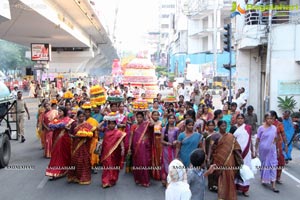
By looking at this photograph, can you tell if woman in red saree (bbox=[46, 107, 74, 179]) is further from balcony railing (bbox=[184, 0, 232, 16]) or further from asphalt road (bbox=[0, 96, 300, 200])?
balcony railing (bbox=[184, 0, 232, 16])

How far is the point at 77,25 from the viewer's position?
103 feet

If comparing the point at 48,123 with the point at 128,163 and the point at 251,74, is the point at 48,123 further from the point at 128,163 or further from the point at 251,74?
the point at 251,74

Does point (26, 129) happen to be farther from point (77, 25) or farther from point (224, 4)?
point (224, 4)

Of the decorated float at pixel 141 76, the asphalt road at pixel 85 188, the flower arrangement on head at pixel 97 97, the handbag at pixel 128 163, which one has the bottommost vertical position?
the asphalt road at pixel 85 188

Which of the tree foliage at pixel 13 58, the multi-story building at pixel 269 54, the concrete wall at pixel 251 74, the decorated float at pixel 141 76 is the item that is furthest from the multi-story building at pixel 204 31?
the tree foliage at pixel 13 58

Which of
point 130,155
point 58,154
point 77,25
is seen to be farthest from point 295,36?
point 77,25

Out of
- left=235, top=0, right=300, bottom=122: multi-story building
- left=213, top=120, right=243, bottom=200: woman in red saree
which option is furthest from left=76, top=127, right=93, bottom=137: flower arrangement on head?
left=235, top=0, right=300, bottom=122: multi-story building

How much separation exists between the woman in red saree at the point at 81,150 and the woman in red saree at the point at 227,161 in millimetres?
2555

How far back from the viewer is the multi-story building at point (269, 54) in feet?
51.5

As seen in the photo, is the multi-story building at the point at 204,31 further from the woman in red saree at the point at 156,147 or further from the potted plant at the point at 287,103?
the woman in red saree at the point at 156,147

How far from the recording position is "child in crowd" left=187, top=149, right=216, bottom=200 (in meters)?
4.66

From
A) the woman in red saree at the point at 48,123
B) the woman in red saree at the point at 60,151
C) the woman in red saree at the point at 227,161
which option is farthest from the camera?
the woman in red saree at the point at 48,123

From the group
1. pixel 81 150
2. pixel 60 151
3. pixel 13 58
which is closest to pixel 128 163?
pixel 81 150

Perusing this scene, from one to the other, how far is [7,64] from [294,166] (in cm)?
6856
